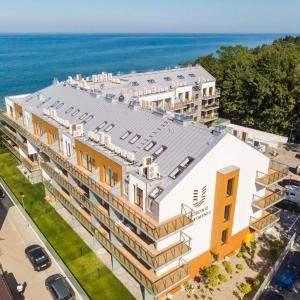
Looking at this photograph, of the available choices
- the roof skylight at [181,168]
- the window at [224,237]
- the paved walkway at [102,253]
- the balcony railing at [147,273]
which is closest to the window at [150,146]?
the roof skylight at [181,168]

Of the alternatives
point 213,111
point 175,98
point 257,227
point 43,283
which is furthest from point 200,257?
point 213,111

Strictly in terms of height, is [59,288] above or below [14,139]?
below

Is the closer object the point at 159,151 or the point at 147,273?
the point at 147,273

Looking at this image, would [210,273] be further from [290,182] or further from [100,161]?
[290,182]

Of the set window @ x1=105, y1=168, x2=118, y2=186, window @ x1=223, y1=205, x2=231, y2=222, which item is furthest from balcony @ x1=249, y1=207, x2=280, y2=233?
window @ x1=105, y1=168, x2=118, y2=186

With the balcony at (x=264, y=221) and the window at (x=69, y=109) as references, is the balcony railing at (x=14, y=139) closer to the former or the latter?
the window at (x=69, y=109)

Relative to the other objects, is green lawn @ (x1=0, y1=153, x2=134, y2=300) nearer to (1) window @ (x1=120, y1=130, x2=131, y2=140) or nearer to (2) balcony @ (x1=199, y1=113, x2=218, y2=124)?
(1) window @ (x1=120, y1=130, x2=131, y2=140)

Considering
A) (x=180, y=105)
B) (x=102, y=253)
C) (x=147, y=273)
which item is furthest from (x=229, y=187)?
(x=180, y=105)

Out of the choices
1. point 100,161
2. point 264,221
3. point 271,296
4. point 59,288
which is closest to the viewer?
point 271,296
